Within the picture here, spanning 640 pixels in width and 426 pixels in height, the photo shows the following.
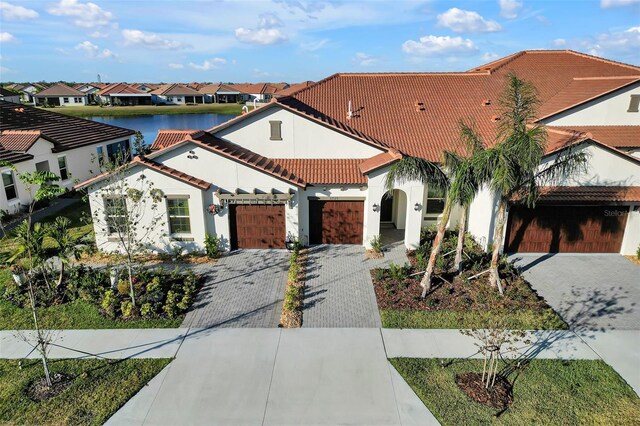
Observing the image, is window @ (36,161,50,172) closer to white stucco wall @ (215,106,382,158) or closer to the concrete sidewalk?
white stucco wall @ (215,106,382,158)

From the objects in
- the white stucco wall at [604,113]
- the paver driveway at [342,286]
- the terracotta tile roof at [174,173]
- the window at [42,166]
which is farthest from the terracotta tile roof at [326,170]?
the window at [42,166]

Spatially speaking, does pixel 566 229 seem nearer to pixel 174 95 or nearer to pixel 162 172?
pixel 162 172

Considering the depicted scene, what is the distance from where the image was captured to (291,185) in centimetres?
1669

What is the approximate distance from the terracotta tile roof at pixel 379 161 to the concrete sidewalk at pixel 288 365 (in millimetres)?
6970

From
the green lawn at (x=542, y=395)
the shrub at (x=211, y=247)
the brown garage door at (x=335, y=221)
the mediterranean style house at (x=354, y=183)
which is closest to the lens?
the green lawn at (x=542, y=395)

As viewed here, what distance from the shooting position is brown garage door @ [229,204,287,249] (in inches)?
670

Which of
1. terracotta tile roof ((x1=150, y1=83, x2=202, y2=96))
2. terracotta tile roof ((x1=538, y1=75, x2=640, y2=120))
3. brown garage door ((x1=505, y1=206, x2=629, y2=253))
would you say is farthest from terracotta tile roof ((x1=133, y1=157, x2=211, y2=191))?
terracotta tile roof ((x1=150, y1=83, x2=202, y2=96))

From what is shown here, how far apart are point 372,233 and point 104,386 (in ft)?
36.4

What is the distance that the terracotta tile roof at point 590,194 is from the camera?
15.6 meters

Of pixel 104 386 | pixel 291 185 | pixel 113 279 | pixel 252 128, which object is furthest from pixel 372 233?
pixel 104 386

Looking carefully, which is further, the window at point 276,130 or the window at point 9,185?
the window at point 9,185

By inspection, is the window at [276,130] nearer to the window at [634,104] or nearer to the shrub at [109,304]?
the shrub at [109,304]

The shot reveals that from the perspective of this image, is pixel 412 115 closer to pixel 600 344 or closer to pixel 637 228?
pixel 637 228

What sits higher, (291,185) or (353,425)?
(291,185)
